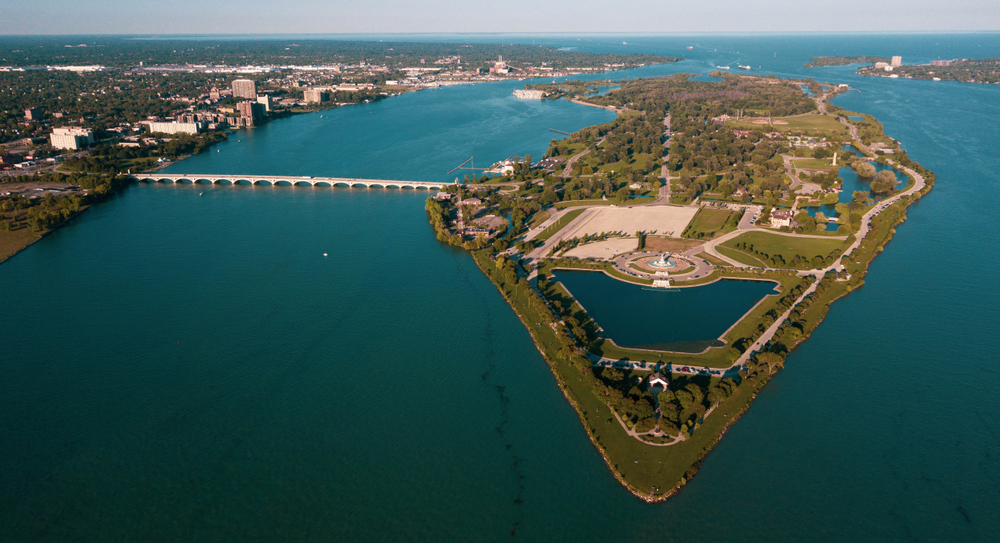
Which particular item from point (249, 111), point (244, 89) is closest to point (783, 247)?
point (249, 111)

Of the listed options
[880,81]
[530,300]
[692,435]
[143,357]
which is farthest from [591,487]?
[880,81]

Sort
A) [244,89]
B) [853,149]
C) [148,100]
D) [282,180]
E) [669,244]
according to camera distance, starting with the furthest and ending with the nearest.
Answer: [244,89], [148,100], [853,149], [282,180], [669,244]

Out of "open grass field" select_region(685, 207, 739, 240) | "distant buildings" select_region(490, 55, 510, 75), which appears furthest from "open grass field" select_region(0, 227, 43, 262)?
"distant buildings" select_region(490, 55, 510, 75)

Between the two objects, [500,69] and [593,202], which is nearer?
[593,202]

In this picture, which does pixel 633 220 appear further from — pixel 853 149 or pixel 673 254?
pixel 853 149

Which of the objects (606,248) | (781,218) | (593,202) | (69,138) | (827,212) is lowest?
(606,248)

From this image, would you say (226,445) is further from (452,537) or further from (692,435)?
(692,435)

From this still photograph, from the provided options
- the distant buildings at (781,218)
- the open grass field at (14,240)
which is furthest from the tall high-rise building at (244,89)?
the distant buildings at (781,218)
